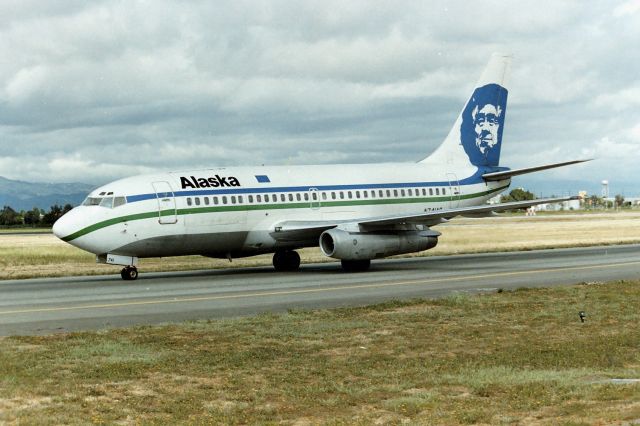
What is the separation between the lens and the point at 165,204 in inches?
1236

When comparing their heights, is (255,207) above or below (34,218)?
below

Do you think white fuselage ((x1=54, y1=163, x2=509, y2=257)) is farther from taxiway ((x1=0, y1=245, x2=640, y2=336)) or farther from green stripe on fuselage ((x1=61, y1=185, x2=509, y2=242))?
taxiway ((x1=0, y1=245, x2=640, y2=336))

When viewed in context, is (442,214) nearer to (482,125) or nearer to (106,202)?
(482,125)

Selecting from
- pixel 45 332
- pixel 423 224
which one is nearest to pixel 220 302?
pixel 45 332

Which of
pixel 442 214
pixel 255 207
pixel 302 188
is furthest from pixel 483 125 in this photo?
pixel 255 207

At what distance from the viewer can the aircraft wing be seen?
33.4m

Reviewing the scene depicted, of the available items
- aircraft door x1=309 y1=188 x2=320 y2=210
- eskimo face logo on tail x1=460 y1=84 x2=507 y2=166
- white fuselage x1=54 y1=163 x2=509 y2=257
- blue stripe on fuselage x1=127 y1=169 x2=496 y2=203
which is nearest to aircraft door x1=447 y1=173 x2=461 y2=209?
white fuselage x1=54 y1=163 x2=509 y2=257

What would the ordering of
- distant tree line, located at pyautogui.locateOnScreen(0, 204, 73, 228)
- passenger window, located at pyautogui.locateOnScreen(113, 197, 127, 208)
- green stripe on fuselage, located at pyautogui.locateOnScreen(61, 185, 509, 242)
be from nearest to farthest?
green stripe on fuselage, located at pyautogui.locateOnScreen(61, 185, 509, 242) → passenger window, located at pyautogui.locateOnScreen(113, 197, 127, 208) → distant tree line, located at pyautogui.locateOnScreen(0, 204, 73, 228)

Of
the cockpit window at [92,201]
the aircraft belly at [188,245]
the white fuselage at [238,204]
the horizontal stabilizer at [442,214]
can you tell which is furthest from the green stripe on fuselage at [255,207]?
the horizontal stabilizer at [442,214]

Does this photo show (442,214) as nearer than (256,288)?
No

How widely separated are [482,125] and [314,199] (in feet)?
38.6

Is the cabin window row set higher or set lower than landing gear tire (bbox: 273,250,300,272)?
higher

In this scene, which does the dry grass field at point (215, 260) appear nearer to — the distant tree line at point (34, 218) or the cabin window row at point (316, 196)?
the cabin window row at point (316, 196)

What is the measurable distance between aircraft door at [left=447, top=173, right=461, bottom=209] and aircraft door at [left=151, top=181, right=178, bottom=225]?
549 inches
